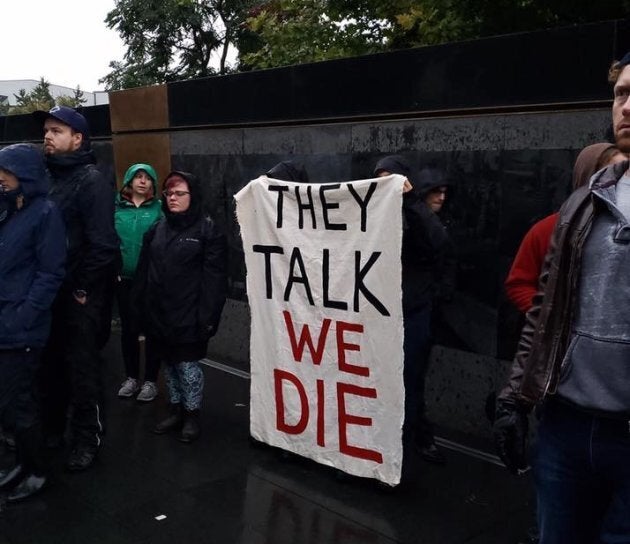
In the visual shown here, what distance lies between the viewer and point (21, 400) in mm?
3922

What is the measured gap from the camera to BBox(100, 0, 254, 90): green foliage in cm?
2267

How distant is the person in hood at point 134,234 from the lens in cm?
584

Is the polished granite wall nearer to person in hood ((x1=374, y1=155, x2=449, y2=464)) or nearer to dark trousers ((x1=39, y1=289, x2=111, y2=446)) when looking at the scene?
person in hood ((x1=374, y1=155, x2=449, y2=464))

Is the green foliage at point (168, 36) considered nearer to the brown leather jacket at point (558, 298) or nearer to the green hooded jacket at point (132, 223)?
the green hooded jacket at point (132, 223)

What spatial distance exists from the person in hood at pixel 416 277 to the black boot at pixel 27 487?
6.33ft

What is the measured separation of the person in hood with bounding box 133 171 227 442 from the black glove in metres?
2.77

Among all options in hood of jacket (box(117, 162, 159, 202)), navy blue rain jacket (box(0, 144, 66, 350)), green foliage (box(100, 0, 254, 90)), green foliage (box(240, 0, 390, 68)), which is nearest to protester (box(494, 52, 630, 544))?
navy blue rain jacket (box(0, 144, 66, 350))

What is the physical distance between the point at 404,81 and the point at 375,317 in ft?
6.70

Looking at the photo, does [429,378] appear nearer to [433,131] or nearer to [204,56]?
[433,131]

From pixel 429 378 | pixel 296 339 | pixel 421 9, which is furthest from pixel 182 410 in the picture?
pixel 421 9

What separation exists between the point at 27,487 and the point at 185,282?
1.46 metres

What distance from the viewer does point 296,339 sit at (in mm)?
4254

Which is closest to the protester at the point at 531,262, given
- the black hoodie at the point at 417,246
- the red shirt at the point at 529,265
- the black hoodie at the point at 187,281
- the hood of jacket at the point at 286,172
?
the red shirt at the point at 529,265

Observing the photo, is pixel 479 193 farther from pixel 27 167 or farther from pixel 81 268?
pixel 27 167
